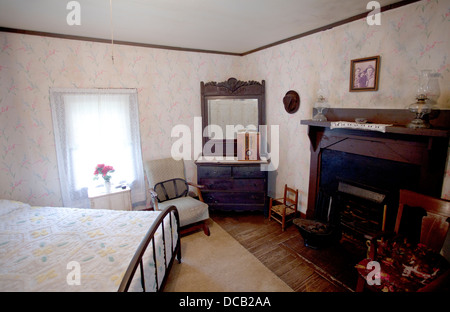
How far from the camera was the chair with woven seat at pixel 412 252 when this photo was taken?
1719mm

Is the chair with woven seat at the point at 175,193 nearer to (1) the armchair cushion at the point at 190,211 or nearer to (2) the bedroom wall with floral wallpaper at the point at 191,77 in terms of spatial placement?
(1) the armchair cushion at the point at 190,211

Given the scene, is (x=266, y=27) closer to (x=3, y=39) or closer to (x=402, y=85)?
(x=402, y=85)

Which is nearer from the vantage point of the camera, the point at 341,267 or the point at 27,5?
the point at 27,5

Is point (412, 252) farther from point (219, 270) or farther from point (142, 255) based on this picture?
point (142, 255)

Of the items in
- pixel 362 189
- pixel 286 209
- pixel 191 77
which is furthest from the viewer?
pixel 191 77

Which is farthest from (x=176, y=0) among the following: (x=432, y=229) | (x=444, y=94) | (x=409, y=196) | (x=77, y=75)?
(x=432, y=229)

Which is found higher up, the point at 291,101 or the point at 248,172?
the point at 291,101

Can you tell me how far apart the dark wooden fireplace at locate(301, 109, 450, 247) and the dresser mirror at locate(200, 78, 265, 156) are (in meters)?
1.24

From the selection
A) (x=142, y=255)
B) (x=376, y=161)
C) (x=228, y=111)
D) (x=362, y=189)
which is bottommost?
(x=142, y=255)

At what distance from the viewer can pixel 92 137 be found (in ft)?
11.2

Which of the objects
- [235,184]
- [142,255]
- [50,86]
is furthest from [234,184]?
[50,86]

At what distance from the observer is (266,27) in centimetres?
288

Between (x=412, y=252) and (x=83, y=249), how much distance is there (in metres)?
2.79
